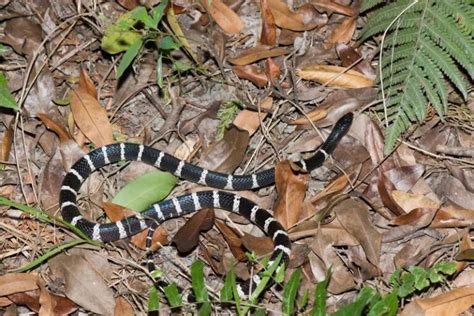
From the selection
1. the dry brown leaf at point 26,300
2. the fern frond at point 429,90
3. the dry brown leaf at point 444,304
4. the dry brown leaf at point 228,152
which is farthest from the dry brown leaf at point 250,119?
the dry brown leaf at point 26,300

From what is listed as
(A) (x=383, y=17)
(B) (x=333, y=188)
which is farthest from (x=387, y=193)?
(A) (x=383, y=17)

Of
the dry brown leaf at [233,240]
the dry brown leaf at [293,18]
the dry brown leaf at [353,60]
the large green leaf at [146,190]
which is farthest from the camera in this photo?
the dry brown leaf at [293,18]

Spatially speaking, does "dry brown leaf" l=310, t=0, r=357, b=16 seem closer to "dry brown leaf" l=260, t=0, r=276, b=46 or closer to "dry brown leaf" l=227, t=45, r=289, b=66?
"dry brown leaf" l=260, t=0, r=276, b=46


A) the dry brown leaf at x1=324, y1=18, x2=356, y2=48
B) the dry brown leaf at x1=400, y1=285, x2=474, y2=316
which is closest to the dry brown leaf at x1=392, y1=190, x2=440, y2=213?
the dry brown leaf at x1=400, y1=285, x2=474, y2=316

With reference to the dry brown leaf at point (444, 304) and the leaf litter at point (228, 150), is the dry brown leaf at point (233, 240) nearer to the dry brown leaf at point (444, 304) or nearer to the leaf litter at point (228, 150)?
the leaf litter at point (228, 150)

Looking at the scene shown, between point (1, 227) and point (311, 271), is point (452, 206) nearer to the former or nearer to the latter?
point (311, 271)

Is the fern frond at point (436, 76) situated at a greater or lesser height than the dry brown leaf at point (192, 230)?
greater

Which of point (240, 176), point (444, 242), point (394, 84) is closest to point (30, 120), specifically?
point (240, 176)
